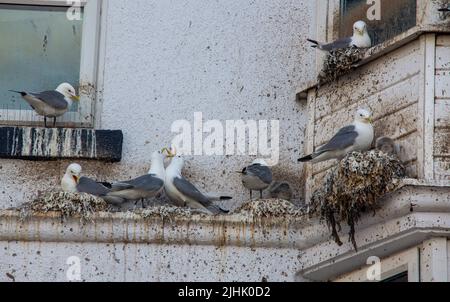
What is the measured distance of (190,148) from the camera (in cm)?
1627

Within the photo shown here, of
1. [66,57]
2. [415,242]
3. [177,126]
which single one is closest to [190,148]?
[177,126]

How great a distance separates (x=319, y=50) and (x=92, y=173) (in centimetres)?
213

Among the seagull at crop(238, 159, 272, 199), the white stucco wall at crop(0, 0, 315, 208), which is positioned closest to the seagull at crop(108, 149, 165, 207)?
the white stucco wall at crop(0, 0, 315, 208)

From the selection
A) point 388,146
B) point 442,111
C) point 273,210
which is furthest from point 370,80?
point 273,210

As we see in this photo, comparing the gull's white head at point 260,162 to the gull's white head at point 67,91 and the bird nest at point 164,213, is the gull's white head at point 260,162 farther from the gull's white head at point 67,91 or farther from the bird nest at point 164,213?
the gull's white head at point 67,91

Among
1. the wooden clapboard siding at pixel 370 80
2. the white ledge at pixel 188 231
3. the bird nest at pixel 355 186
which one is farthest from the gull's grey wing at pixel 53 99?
the bird nest at pixel 355 186

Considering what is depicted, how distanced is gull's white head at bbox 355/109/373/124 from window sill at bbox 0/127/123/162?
6.55 feet

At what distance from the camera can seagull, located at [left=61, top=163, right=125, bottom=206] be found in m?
15.7

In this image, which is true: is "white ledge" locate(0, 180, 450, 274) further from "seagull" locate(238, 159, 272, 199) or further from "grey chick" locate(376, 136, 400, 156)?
"grey chick" locate(376, 136, 400, 156)

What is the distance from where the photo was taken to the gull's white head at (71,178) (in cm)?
1570

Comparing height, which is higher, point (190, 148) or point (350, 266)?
point (190, 148)

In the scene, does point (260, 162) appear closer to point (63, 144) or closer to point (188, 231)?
point (188, 231)
